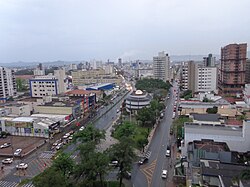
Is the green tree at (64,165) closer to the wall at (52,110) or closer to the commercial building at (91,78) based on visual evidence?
the wall at (52,110)

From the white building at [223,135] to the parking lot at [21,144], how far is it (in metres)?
17.0

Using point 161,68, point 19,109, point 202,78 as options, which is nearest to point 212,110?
point 202,78

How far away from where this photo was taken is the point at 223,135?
21.4 meters

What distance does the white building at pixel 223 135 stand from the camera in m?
20.5

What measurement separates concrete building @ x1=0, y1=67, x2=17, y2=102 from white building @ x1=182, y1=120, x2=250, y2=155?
46267mm

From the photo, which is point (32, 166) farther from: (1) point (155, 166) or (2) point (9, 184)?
(1) point (155, 166)

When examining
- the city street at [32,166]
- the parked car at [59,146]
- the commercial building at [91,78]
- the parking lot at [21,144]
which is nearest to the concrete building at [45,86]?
the city street at [32,166]

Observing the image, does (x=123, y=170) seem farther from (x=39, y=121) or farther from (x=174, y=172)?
(x=39, y=121)

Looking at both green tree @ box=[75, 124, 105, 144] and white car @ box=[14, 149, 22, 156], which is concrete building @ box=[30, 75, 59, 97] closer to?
white car @ box=[14, 149, 22, 156]

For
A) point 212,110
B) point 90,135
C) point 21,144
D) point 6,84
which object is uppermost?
point 6,84

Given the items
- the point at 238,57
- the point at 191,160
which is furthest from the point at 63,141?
the point at 238,57

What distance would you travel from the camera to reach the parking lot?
2430cm

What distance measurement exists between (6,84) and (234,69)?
54912mm

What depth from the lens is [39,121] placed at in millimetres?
29391
